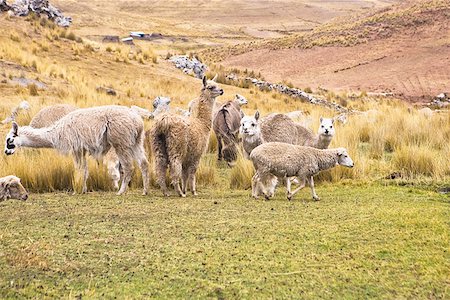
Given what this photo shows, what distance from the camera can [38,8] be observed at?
29.0m

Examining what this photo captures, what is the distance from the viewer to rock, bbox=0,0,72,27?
2689cm

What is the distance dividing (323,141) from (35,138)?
458cm

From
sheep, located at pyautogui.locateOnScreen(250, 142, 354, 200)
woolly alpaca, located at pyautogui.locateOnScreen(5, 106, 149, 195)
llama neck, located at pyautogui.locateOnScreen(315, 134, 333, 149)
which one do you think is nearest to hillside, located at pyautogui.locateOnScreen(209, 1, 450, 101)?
llama neck, located at pyautogui.locateOnScreen(315, 134, 333, 149)

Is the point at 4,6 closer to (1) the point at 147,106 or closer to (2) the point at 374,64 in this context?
(1) the point at 147,106

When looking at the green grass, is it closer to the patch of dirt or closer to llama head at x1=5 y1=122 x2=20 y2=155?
llama head at x1=5 y1=122 x2=20 y2=155

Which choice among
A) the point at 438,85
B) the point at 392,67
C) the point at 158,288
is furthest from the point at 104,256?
the point at 392,67

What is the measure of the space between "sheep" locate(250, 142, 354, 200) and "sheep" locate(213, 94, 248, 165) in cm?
368

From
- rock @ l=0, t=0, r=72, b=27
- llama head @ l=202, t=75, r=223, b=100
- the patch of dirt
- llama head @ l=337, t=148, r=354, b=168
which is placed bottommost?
the patch of dirt

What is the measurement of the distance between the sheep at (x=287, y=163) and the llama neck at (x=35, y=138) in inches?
118

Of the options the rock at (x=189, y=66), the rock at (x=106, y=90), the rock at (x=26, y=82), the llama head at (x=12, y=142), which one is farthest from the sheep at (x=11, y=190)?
the rock at (x=189, y=66)

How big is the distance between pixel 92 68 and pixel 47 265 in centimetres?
2085

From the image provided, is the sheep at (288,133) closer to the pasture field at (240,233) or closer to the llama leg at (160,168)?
the pasture field at (240,233)

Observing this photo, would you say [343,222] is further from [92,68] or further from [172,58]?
[172,58]

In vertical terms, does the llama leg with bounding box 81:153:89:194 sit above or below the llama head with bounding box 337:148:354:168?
Answer: below
